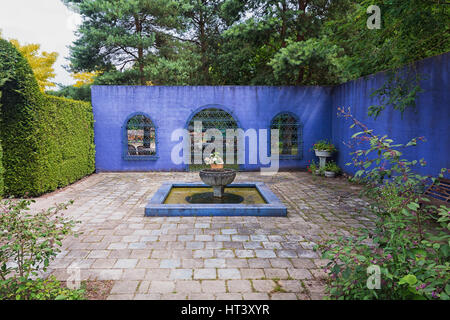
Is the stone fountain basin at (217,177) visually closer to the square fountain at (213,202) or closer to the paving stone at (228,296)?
the square fountain at (213,202)

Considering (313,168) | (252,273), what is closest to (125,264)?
(252,273)

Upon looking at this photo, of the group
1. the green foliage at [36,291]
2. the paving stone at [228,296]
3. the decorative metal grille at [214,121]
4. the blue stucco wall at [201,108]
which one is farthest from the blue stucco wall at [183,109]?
the green foliage at [36,291]

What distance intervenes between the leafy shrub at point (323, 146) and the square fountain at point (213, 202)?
3.45 m

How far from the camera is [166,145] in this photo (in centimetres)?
1023

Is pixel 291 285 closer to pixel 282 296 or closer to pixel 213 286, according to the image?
pixel 282 296

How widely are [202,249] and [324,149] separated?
7.00 meters

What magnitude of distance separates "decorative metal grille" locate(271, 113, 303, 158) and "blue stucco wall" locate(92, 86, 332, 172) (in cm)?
20

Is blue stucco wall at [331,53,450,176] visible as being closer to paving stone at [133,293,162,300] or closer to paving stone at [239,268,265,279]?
paving stone at [239,268,265,279]

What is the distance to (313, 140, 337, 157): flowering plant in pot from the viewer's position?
31.1 ft

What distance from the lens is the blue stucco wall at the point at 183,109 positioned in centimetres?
1008
